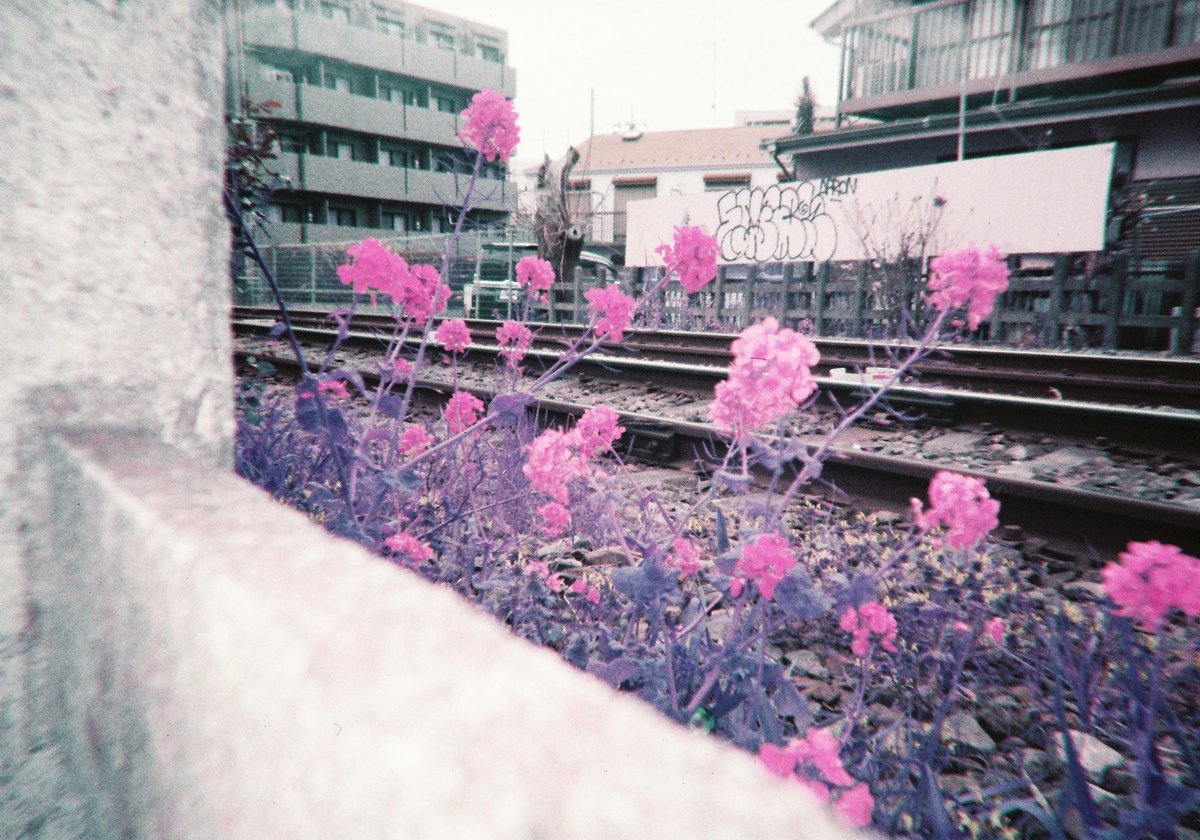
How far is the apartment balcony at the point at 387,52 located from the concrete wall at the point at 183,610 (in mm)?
39808

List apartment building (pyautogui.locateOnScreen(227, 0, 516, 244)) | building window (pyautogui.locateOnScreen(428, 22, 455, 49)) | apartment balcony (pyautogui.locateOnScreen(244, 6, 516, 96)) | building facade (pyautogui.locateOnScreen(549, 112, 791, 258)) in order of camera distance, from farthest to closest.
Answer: building facade (pyautogui.locateOnScreen(549, 112, 791, 258)) → building window (pyautogui.locateOnScreen(428, 22, 455, 49)) → apartment balcony (pyautogui.locateOnScreen(244, 6, 516, 96)) → apartment building (pyautogui.locateOnScreen(227, 0, 516, 244))

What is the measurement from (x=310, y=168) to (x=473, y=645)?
41.4 metres

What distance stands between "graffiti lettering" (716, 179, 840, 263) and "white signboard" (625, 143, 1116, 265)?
20 mm

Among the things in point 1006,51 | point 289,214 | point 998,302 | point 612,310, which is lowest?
point 612,310

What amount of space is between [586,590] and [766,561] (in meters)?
0.95

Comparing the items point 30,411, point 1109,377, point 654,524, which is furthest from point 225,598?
point 1109,377

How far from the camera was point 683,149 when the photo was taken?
47.8m

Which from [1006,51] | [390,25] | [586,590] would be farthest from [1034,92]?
[390,25]

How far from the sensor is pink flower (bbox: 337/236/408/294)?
7.03 ft

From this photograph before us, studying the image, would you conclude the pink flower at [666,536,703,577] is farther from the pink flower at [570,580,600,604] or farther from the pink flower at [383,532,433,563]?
the pink flower at [383,532,433,563]

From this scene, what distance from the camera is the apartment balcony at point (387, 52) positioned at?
3781cm

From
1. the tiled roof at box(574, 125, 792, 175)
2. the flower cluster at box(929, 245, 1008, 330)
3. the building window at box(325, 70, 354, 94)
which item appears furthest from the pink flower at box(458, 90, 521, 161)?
the tiled roof at box(574, 125, 792, 175)

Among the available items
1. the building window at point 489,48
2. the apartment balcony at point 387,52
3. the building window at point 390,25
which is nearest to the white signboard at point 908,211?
the apartment balcony at point 387,52

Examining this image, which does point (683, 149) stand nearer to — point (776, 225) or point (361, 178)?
point (361, 178)
